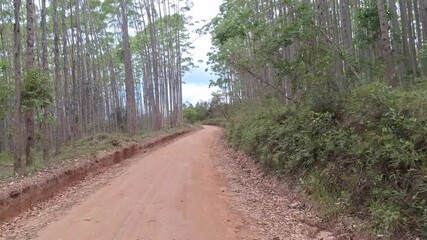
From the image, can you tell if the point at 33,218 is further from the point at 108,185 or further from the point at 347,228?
the point at 347,228

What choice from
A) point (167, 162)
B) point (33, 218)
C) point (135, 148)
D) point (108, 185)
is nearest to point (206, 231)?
point (33, 218)

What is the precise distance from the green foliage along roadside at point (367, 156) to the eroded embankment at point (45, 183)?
5395mm

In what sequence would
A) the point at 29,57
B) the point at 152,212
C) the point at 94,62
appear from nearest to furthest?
the point at 152,212
the point at 29,57
the point at 94,62

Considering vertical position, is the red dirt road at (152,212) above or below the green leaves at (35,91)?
below

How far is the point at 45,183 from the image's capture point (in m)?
8.77

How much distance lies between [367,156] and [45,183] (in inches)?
273

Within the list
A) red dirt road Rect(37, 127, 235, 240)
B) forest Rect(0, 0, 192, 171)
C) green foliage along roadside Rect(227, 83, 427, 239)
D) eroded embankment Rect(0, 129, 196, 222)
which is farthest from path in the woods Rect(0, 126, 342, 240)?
forest Rect(0, 0, 192, 171)

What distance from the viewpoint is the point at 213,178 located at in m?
10.5

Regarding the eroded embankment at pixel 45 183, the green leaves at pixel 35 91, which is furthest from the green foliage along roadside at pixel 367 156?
the green leaves at pixel 35 91

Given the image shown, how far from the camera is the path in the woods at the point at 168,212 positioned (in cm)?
573

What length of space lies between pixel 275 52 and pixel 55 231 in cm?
945

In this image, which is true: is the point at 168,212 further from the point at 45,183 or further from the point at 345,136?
the point at 45,183

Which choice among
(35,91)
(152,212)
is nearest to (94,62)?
(35,91)

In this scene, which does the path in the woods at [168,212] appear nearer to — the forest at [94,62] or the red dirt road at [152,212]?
the red dirt road at [152,212]
